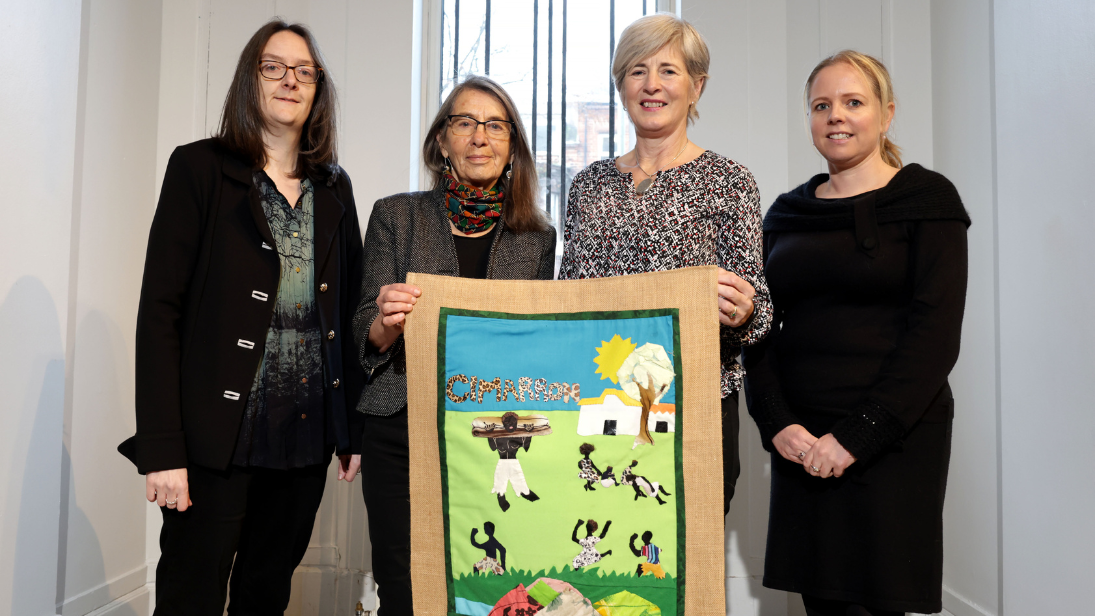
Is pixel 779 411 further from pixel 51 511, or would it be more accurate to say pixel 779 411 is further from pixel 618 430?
pixel 51 511

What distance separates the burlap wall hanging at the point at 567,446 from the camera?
1564 millimetres

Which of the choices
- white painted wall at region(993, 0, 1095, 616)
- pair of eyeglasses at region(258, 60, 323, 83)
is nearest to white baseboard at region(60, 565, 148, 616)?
pair of eyeglasses at region(258, 60, 323, 83)

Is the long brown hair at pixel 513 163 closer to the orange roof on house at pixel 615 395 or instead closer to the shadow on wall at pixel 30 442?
the orange roof on house at pixel 615 395

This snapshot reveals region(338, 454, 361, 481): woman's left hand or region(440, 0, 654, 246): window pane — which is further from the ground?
region(440, 0, 654, 246): window pane

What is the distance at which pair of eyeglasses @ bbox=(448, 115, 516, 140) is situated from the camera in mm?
1948

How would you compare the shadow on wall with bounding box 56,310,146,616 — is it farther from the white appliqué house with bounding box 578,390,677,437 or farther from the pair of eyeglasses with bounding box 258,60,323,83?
the white appliqué house with bounding box 578,390,677,437

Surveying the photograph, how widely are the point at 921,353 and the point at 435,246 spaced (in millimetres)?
1211

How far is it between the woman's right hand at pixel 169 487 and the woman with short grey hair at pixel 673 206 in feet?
3.35

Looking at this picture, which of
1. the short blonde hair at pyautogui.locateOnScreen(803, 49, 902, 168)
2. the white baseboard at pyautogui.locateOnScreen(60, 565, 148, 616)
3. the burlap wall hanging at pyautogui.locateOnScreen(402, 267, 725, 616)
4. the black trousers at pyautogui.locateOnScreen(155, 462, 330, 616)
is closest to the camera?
the burlap wall hanging at pyautogui.locateOnScreen(402, 267, 725, 616)

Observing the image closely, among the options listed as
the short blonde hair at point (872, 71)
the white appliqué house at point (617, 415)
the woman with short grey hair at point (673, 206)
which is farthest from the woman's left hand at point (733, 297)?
the short blonde hair at point (872, 71)

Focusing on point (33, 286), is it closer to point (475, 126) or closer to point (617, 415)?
point (475, 126)

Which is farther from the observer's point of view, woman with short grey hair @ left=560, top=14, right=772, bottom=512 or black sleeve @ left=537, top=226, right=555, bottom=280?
black sleeve @ left=537, top=226, right=555, bottom=280

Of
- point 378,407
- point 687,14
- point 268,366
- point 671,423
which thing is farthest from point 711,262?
point 687,14

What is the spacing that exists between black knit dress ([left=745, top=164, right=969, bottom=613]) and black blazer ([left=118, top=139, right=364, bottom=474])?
122cm
